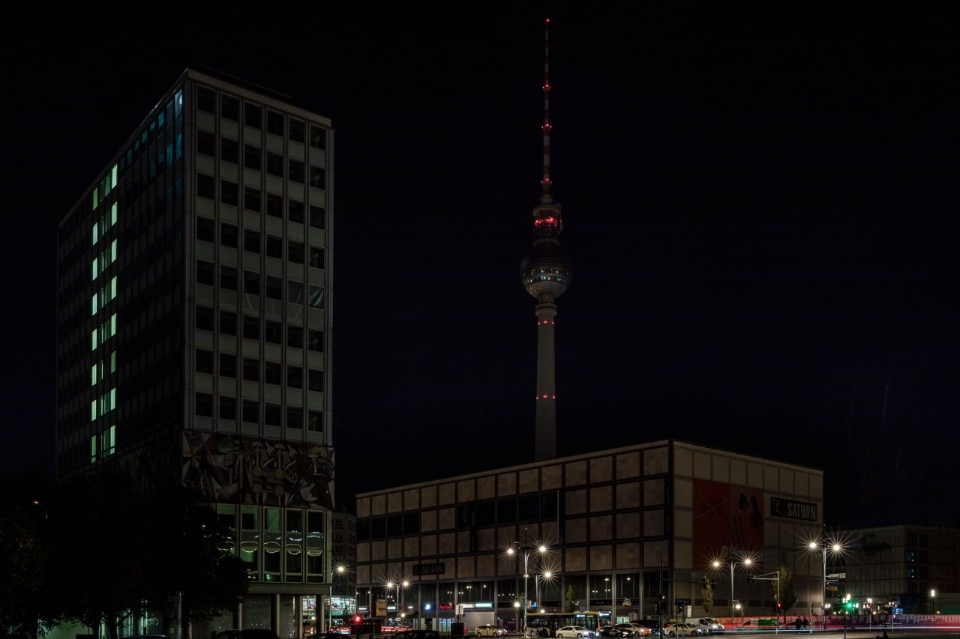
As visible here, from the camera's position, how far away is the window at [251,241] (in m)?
104

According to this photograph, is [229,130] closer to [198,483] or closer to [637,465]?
[198,483]

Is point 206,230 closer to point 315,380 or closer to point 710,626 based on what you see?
point 315,380

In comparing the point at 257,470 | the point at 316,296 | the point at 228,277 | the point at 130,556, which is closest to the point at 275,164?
the point at 228,277

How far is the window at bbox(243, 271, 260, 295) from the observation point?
341ft

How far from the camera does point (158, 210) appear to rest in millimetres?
107375

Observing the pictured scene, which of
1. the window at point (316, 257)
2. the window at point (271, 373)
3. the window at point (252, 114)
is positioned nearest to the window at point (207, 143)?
the window at point (252, 114)

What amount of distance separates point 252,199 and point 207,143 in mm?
6481

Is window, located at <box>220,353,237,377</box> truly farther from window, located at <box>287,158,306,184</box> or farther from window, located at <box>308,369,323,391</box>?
window, located at <box>287,158,306,184</box>

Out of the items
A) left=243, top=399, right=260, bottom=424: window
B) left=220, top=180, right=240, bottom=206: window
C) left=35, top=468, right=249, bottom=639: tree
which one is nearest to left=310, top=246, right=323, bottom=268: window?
left=220, top=180, right=240, bottom=206: window

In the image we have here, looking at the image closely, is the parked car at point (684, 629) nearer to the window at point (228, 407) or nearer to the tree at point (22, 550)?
the window at point (228, 407)

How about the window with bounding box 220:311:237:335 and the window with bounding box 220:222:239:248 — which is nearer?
the window with bounding box 220:311:237:335

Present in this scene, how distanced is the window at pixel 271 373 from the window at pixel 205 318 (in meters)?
6.36

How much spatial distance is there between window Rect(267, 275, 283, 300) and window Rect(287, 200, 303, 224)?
6.10 metres

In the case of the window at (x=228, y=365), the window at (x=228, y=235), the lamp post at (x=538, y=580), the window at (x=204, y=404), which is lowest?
the lamp post at (x=538, y=580)
